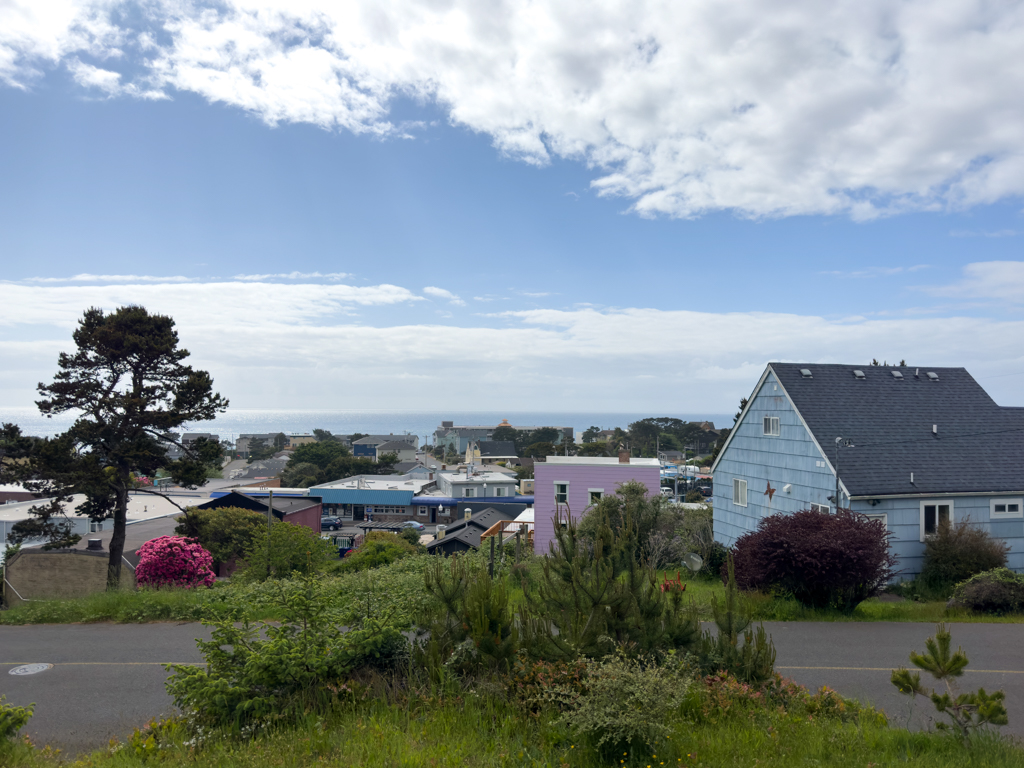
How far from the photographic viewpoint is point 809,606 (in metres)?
12.9

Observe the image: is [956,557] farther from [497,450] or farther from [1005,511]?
[497,450]

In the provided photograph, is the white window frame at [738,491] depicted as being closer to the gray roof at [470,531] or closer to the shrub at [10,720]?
the gray roof at [470,531]

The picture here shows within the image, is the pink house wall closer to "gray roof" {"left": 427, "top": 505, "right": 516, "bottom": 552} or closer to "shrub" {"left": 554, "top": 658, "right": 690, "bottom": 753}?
"gray roof" {"left": 427, "top": 505, "right": 516, "bottom": 552}

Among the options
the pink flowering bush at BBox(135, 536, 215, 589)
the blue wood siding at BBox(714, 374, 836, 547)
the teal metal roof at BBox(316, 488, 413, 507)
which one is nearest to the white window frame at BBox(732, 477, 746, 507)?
the blue wood siding at BBox(714, 374, 836, 547)

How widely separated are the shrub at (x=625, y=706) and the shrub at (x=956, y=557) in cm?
1429

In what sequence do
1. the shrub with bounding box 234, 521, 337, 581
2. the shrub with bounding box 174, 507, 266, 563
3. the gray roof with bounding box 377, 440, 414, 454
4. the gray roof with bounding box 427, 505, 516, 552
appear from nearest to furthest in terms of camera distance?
the shrub with bounding box 234, 521, 337, 581 < the shrub with bounding box 174, 507, 266, 563 < the gray roof with bounding box 427, 505, 516, 552 < the gray roof with bounding box 377, 440, 414, 454

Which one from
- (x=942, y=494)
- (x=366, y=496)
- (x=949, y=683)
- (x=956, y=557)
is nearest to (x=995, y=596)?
(x=956, y=557)

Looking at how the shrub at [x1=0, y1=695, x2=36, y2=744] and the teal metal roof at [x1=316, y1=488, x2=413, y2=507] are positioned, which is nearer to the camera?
the shrub at [x1=0, y1=695, x2=36, y2=744]

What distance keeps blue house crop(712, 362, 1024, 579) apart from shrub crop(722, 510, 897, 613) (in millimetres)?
3686

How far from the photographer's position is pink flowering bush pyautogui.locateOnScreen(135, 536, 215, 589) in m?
14.8

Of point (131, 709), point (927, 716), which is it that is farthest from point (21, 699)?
point (927, 716)

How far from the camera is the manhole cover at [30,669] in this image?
8086 millimetres

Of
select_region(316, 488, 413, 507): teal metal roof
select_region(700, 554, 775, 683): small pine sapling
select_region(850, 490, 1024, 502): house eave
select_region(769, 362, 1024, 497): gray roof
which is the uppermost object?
select_region(769, 362, 1024, 497): gray roof

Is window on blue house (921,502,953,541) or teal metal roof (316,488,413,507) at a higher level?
window on blue house (921,502,953,541)
